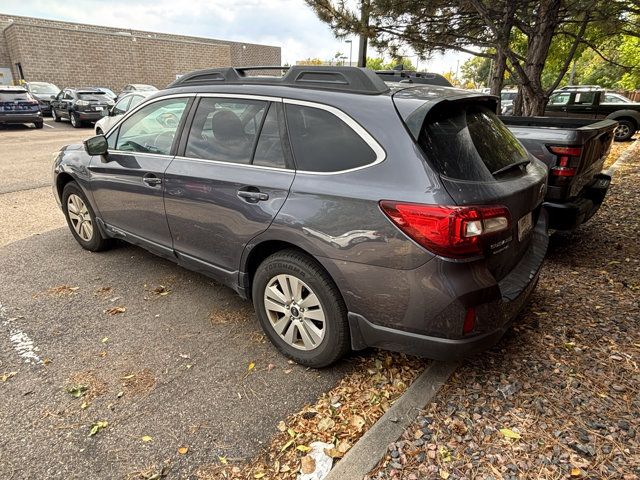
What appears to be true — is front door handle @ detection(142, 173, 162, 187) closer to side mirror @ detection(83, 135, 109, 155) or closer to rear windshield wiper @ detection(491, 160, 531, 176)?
side mirror @ detection(83, 135, 109, 155)

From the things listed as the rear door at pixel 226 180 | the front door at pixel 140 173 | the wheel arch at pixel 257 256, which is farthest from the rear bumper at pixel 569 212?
the front door at pixel 140 173

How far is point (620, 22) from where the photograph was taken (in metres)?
6.32

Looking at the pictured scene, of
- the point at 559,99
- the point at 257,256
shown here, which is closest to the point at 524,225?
the point at 257,256

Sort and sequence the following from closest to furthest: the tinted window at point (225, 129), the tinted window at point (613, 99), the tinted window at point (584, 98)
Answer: the tinted window at point (225, 129) → the tinted window at point (584, 98) → the tinted window at point (613, 99)

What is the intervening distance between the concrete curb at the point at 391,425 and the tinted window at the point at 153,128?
8.22ft

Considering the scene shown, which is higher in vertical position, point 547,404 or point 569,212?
point 569,212

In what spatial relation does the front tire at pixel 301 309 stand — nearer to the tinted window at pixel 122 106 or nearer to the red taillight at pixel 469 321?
the red taillight at pixel 469 321

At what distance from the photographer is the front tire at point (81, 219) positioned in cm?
449

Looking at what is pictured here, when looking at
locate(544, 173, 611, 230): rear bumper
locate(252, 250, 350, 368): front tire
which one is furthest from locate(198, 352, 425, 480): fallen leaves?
locate(544, 173, 611, 230): rear bumper

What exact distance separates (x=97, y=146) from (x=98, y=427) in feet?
8.41

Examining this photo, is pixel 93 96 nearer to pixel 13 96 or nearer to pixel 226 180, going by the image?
pixel 13 96

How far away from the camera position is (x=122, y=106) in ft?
42.6

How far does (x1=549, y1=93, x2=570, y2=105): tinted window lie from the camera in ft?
52.1

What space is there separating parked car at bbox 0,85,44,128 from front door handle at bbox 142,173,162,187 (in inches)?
720
